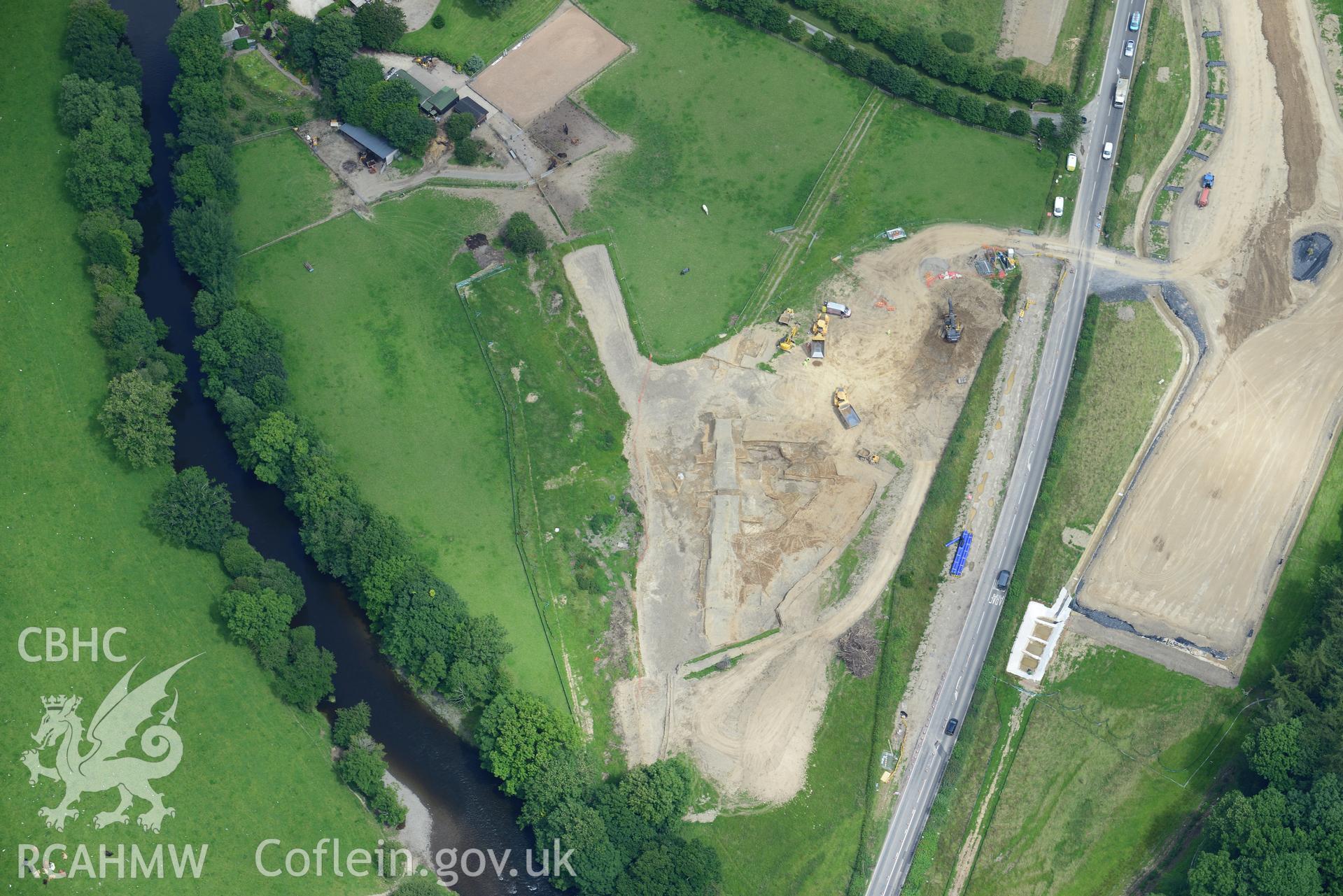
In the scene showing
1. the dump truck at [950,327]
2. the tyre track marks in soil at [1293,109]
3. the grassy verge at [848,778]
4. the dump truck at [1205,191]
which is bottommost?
Answer: the grassy verge at [848,778]

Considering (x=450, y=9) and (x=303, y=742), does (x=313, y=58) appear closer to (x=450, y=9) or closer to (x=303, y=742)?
(x=450, y=9)

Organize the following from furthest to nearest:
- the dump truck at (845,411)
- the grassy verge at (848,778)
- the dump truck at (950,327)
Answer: the dump truck at (950,327)
the dump truck at (845,411)
the grassy verge at (848,778)

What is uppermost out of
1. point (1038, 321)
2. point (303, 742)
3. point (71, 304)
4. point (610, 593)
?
point (1038, 321)

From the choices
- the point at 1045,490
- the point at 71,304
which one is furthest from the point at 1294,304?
the point at 71,304

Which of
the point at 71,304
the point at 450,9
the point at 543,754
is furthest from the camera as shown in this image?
the point at 450,9

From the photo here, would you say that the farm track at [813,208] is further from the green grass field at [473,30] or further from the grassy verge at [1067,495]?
the green grass field at [473,30]

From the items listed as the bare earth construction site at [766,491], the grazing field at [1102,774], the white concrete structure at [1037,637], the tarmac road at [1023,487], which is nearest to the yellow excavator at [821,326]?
the bare earth construction site at [766,491]

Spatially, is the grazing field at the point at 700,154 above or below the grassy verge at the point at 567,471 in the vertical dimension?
above

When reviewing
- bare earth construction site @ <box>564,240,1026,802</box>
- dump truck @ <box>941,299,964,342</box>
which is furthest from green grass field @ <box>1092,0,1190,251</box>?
dump truck @ <box>941,299,964,342</box>
